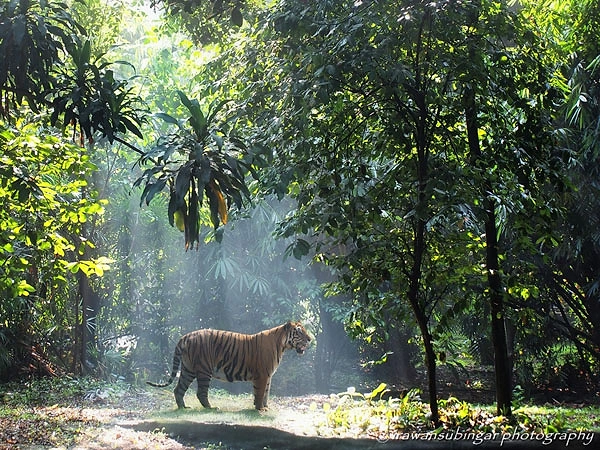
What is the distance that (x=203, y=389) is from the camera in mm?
6715

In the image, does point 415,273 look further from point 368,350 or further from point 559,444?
point 368,350

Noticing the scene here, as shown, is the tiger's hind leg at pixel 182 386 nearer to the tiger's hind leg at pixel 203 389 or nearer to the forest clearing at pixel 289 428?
the tiger's hind leg at pixel 203 389

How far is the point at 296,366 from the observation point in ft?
34.6

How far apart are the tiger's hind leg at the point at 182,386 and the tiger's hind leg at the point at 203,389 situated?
86mm

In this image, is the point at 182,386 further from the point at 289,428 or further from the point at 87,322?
the point at 87,322

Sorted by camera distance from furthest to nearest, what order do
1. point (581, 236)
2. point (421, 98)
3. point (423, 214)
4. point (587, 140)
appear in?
point (581, 236), point (587, 140), point (421, 98), point (423, 214)

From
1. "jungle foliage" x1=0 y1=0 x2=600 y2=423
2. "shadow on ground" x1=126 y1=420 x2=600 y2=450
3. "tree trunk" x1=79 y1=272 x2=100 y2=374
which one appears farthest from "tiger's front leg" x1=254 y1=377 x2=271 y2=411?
"tree trunk" x1=79 y1=272 x2=100 y2=374

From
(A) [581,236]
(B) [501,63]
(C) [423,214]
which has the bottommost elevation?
(C) [423,214]

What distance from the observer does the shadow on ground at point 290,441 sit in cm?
371

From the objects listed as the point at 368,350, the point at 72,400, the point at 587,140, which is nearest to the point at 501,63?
the point at 587,140

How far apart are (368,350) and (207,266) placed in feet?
9.86

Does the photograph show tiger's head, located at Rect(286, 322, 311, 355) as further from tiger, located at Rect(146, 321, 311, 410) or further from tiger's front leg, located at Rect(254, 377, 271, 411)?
tiger's front leg, located at Rect(254, 377, 271, 411)

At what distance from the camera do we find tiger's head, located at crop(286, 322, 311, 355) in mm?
6793

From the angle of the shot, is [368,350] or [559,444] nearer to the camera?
[559,444]
